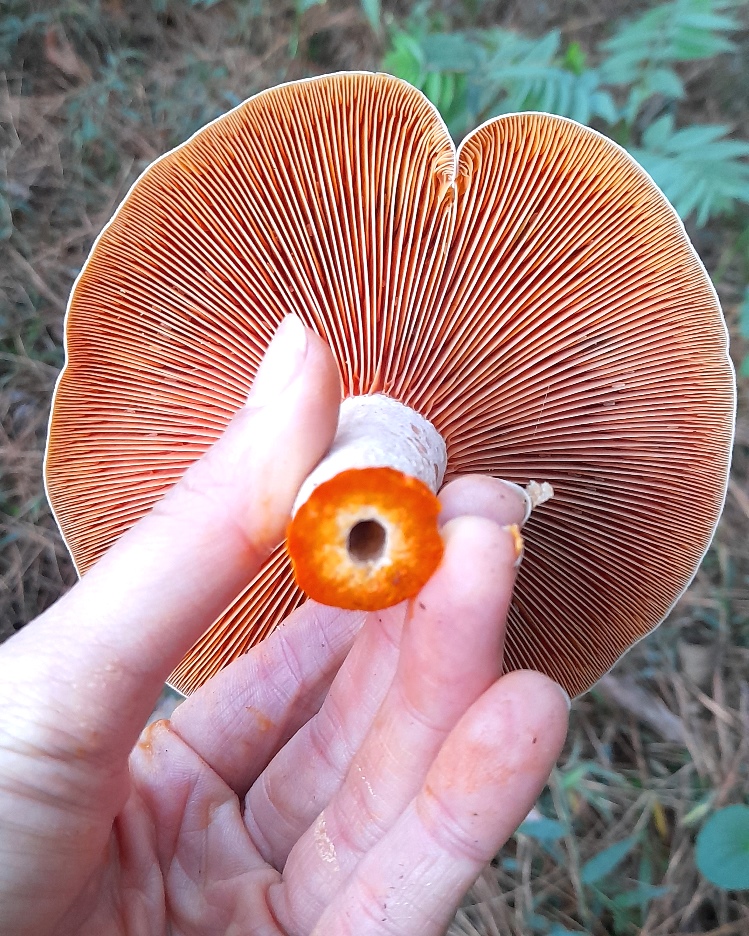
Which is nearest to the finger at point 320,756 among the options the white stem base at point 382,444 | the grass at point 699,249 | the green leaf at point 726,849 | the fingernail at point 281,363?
the white stem base at point 382,444

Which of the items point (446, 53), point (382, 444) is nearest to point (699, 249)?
point (446, 53)

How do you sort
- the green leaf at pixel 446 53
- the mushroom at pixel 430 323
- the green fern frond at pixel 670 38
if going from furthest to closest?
1. the green leaf at pixel 446 53
2. the green fern frond at pixel 670 38
3. the mushroom at pixel 430 323

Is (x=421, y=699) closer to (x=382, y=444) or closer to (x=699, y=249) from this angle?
(x=382, y=444)

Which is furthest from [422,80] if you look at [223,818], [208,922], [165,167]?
[208,922]

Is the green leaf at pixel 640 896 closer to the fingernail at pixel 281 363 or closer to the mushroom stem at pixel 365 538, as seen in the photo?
the mushroom stem at pixel 365 538

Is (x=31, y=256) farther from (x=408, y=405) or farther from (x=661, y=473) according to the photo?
(x=661, y=473)

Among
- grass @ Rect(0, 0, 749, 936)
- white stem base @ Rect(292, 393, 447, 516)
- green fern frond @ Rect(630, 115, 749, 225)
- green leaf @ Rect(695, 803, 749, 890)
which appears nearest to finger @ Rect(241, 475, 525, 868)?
white stem base @ Rect(292, 393, 447, 516)

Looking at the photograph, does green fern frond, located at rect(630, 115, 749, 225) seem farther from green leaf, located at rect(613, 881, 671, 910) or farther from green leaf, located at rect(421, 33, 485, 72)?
green leaf, located at rect(613, 881, 671, 910)

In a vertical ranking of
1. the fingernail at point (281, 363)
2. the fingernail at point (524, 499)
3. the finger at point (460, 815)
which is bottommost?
the finger at point (460, 815)
